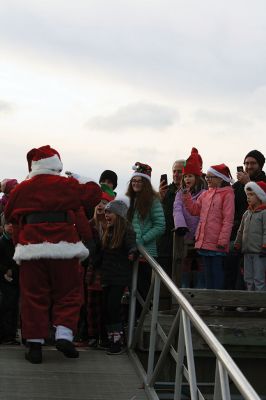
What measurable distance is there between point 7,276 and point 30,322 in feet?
3.99

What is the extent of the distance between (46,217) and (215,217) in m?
2.43

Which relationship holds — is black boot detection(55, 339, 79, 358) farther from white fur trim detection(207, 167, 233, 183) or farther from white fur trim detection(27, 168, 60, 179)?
white fur trim detection(207, 167, 233, 183)

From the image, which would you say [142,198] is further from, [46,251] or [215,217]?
[46,251]

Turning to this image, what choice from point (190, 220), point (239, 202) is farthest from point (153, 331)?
point (239, 202)

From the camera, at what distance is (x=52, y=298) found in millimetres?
7387

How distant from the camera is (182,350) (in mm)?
5945

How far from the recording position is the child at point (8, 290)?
27.0 ft

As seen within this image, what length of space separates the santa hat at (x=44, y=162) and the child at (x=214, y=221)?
2158 millimetres

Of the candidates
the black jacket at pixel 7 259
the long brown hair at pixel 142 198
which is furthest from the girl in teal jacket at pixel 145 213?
the black jacket at pixel 7 259

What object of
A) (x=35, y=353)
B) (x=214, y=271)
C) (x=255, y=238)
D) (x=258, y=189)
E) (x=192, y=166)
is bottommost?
(x=35, y=353)

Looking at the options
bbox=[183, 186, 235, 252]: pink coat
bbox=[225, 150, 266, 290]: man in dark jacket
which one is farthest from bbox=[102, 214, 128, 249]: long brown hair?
bbox=[225, 150, 266, 290]: man in dark jacket

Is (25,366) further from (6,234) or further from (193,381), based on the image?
(193,381)

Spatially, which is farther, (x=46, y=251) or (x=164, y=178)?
(x=164, y=178)

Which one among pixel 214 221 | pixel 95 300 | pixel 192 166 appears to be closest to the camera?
pixel 95 300
